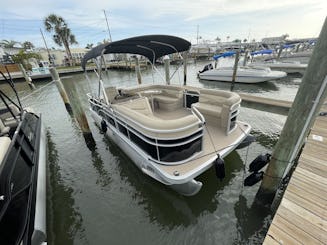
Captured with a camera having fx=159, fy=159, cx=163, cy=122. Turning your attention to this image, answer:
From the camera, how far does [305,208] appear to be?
6.97 feet

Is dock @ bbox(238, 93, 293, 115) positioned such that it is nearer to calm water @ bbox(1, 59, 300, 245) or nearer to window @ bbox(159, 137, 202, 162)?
calm water @ bbox(1, 59, 300, 245)

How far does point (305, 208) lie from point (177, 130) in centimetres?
201

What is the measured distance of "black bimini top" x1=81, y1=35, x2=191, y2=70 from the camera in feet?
12.6

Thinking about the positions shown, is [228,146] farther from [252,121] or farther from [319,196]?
[252,121]

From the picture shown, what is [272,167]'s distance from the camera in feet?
8.22

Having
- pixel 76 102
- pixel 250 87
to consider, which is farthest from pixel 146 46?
pixel 250 87

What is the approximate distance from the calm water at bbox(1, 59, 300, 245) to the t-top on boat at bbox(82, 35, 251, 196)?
492mm

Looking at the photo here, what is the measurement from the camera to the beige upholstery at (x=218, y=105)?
140 inches

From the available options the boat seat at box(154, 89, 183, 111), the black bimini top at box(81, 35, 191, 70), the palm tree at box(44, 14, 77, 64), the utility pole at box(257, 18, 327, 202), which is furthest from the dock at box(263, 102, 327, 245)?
the palm tree at box(44, 14, 77, 64)

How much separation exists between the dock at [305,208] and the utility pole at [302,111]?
318mm

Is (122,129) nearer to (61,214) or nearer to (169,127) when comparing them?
(169,127)

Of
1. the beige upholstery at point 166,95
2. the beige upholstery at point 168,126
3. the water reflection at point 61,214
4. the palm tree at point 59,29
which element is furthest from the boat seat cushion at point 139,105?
the palm tree at point 59,29

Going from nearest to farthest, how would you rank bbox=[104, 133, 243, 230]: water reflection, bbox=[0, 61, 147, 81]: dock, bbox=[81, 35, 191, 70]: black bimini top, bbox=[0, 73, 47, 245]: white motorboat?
1. bbox=[0, 73, 47, 245]: white motorboat
2. bbox=[104, 133, 243, 230]: water reflection
3. bbox=[81, 35, 191, 70]: black bimini top
4. bbox=[0, 61, 147, 81]: dock

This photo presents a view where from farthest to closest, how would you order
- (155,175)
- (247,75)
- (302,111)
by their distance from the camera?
(247,75) → (155,175) → (302,111)
